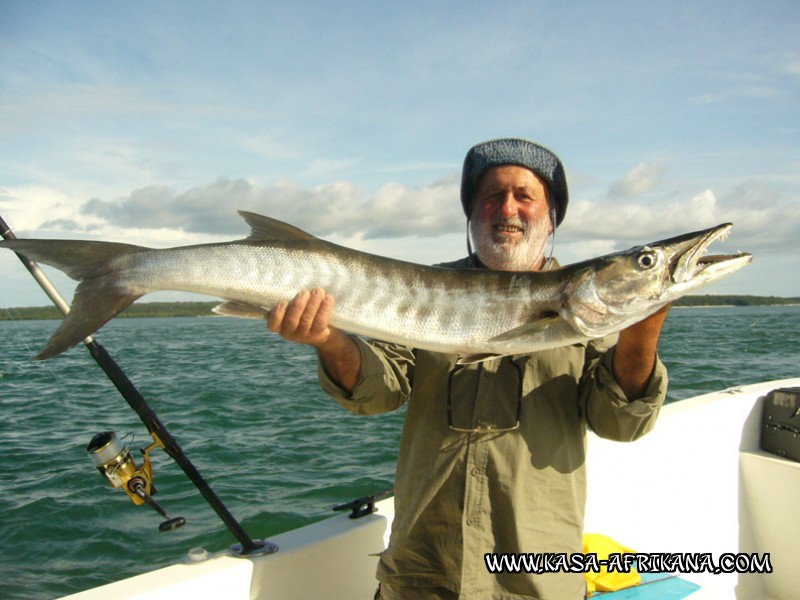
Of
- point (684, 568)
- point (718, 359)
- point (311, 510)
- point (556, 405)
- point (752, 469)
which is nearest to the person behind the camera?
point (556, 405)

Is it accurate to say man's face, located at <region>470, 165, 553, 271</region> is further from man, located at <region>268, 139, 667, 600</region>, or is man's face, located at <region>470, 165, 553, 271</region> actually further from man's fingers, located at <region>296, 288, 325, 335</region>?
man's fingers, located at <region>296, 288, 325, 335</region>

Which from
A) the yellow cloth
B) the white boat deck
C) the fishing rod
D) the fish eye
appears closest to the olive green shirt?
the fish eye

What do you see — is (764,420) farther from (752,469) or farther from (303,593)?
(303,593)

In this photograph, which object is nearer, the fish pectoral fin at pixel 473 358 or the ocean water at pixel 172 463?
the fish pectoral fin at pixel 473 358

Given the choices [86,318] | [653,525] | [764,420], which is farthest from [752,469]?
[86,318]

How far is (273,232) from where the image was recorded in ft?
10.1

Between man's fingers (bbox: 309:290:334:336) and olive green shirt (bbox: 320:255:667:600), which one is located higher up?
man's fingers (bbox: 309:290:334:336)

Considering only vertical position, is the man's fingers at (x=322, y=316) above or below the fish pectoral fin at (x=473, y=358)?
above

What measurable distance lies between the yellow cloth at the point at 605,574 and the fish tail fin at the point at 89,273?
3.54m

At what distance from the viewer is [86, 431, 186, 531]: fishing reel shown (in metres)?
3.38

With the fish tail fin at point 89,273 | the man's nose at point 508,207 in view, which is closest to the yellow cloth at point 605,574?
the man's nose at point 508,207

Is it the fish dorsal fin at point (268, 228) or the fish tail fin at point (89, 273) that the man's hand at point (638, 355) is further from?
the fish tail fin at point (89, 273)

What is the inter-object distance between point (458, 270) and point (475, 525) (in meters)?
1.26

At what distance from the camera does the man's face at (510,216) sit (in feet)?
11.1
